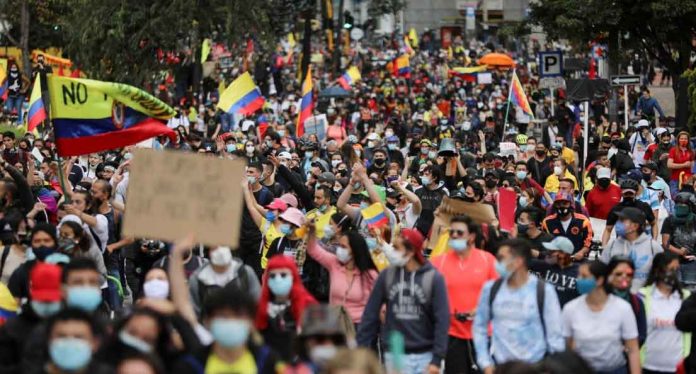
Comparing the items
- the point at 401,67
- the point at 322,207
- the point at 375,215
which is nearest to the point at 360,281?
the point at 375,215

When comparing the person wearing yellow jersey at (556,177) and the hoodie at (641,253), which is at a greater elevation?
the hoodie at (641,253)

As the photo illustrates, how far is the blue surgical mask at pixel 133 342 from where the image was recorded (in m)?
7.33

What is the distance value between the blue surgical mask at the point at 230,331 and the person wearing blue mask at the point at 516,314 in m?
2.39

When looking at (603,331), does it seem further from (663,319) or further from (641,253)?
(641,253)

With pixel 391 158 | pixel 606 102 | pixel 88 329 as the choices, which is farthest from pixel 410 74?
pixel 88 329

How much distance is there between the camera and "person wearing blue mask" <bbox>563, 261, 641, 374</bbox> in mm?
9242

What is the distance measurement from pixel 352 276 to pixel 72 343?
390 cm

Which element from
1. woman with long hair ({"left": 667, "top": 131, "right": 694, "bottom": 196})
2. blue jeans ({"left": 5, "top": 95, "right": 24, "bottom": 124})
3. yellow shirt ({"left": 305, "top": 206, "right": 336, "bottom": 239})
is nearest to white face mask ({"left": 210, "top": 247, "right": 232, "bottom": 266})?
yellow shirt ({"left": 305, "top": 206, "right": 336, "bottom": 239})

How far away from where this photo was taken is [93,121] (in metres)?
12.5

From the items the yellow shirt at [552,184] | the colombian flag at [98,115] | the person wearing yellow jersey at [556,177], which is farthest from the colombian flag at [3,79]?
the colombian flag at [98,115]

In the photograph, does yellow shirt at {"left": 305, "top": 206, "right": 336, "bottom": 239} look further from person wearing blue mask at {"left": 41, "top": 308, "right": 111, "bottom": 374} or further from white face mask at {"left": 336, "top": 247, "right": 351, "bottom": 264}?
person wearing blue mask at {"left": 41, "top": 308, "right": 111, "bottom": 374}

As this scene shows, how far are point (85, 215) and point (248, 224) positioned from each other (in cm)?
209

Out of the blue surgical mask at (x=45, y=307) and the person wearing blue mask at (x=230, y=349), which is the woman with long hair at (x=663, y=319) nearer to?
the person wearing blue mask at (x=230, y=349)

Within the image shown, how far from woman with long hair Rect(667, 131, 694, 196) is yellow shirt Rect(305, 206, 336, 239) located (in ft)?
23.5
